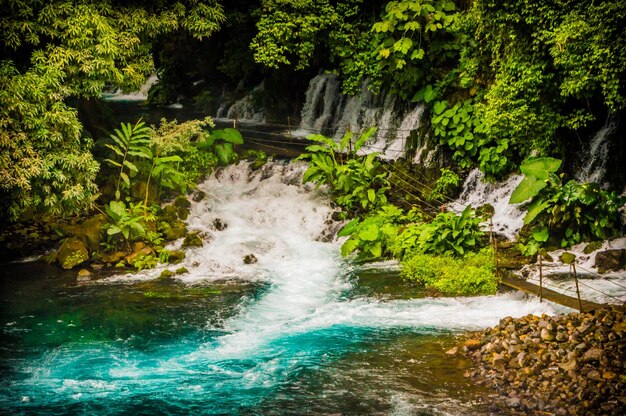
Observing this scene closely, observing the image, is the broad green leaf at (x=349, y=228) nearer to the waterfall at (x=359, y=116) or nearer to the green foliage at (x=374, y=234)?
the green foliage at (x=374, y=234)

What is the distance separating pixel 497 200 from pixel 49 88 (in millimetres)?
10842

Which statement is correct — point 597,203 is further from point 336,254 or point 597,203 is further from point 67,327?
point 67,327

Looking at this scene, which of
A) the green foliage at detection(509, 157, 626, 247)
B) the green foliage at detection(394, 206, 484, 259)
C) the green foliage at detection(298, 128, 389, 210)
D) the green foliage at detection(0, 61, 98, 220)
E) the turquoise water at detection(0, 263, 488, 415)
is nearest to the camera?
the turquoise water at detection(0, 263, 488, 415)

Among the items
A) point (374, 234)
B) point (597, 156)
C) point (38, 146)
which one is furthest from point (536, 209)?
point (38, 146)

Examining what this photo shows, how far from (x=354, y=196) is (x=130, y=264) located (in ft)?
20.1

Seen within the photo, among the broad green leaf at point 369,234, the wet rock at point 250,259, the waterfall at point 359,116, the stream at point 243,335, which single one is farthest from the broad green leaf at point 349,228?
the waterfall at point 359,116

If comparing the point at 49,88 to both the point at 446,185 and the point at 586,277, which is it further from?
the point at 586,277

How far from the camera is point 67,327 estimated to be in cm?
1016

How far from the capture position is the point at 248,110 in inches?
972

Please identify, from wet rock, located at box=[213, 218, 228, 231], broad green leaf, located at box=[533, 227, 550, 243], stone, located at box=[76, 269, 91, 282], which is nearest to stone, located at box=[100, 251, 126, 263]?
stone, located at box=[76, 269, 91, 282]

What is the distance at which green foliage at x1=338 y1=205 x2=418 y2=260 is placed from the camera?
1329 centimetres

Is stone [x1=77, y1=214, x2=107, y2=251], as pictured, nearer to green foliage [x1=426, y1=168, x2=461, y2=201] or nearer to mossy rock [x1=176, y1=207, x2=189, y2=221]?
mossy rock [x1=176, y1=207, x2=189, y2=221]

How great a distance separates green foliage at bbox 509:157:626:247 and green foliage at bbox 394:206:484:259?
1.08 meters

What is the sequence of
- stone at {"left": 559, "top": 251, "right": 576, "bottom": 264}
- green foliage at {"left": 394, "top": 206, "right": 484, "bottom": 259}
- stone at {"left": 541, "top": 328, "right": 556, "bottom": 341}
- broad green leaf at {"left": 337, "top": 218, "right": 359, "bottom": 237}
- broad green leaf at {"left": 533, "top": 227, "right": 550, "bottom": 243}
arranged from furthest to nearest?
1. broad green leaf at {"left": 337, "top": 218, "right": 359, "bottom": 237}
2. green foliage at {"left": 394, "top": 206, "right": 484, "bottom": 259}
3. broad green leaf at {"left": 533, "top": 227, "right": 550, "bottom": 243}
4. stone at {"left": 559, "top": 251, "right": 576, "bottom": 264}
5. stone at {"left": 541, "top": 328, "right": 556, "bottom": 341}
